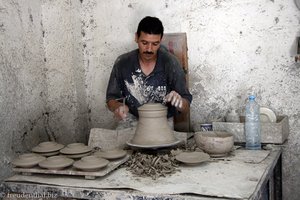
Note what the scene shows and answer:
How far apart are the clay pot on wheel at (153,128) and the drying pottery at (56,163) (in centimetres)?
56

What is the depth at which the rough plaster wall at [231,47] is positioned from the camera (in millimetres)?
3320

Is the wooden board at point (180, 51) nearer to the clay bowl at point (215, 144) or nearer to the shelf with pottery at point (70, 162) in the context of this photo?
the clay bowl at point (215, 144)

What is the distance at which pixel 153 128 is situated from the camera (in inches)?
→ 104

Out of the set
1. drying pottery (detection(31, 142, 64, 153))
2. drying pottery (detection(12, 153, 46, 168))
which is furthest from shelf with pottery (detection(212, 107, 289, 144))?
drying pottery (detection(12, 153, 46, 168))

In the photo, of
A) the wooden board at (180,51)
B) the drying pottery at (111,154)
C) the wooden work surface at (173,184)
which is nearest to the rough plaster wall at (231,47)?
the wooden board at (180,51)

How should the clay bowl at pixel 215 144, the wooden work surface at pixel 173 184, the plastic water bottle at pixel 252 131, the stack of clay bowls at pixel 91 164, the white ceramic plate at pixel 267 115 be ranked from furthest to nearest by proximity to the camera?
the white ceramic plate at pixel 267 115
the plastic water bottle at pixel 252 131
the clay bowl at pixel 215 144
the stack of clay bowls at pixel 91 164
the wooden work surface at pixel 173 184

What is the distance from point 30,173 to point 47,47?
170cm

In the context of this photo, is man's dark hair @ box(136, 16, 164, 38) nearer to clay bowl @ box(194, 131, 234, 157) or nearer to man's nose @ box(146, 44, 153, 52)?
man's nose @ box(146, 44, 153, 52)

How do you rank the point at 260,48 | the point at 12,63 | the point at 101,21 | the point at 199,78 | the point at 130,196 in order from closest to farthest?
the point at 130,196 < the point at 12,63 < the point at 260,48 < the point at 199,78 < the point at 101,21

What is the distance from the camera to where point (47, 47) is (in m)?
3.69

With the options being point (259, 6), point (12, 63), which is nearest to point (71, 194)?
point (12, 63)

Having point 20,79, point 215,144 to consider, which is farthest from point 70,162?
point 20,79

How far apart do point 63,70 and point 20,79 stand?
56 centimetres

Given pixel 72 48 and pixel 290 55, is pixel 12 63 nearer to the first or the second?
pixel 72 48
